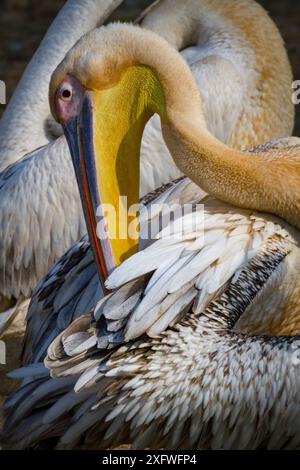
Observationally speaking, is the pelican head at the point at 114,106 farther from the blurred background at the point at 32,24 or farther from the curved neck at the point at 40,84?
the blurred background at the point at 32,24

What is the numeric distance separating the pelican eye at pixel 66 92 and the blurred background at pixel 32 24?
489 centimetres

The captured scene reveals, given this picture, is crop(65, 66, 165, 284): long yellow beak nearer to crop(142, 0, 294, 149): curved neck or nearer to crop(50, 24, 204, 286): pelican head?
crop(50, 24, 204, 286): pelican head

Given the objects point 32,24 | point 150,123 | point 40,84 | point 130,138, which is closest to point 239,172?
point 130,138

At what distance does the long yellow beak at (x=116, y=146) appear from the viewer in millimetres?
4129

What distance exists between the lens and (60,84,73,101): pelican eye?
4.16 metres

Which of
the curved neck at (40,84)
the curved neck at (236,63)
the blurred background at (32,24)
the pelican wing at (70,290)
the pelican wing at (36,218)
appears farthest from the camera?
the blurred background at (32,24)

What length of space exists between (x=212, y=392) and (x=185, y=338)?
193mm

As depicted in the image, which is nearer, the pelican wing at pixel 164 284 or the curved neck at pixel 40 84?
the pelican wing at pixel 164 284

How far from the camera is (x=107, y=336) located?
11.9ft

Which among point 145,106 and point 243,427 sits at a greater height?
point 145,106

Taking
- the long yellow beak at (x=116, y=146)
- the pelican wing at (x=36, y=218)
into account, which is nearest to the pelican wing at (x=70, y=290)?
the long yellow beak at (x=116, y=146)

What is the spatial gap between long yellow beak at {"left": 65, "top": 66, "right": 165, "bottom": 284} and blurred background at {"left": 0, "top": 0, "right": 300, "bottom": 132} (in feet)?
16.1
